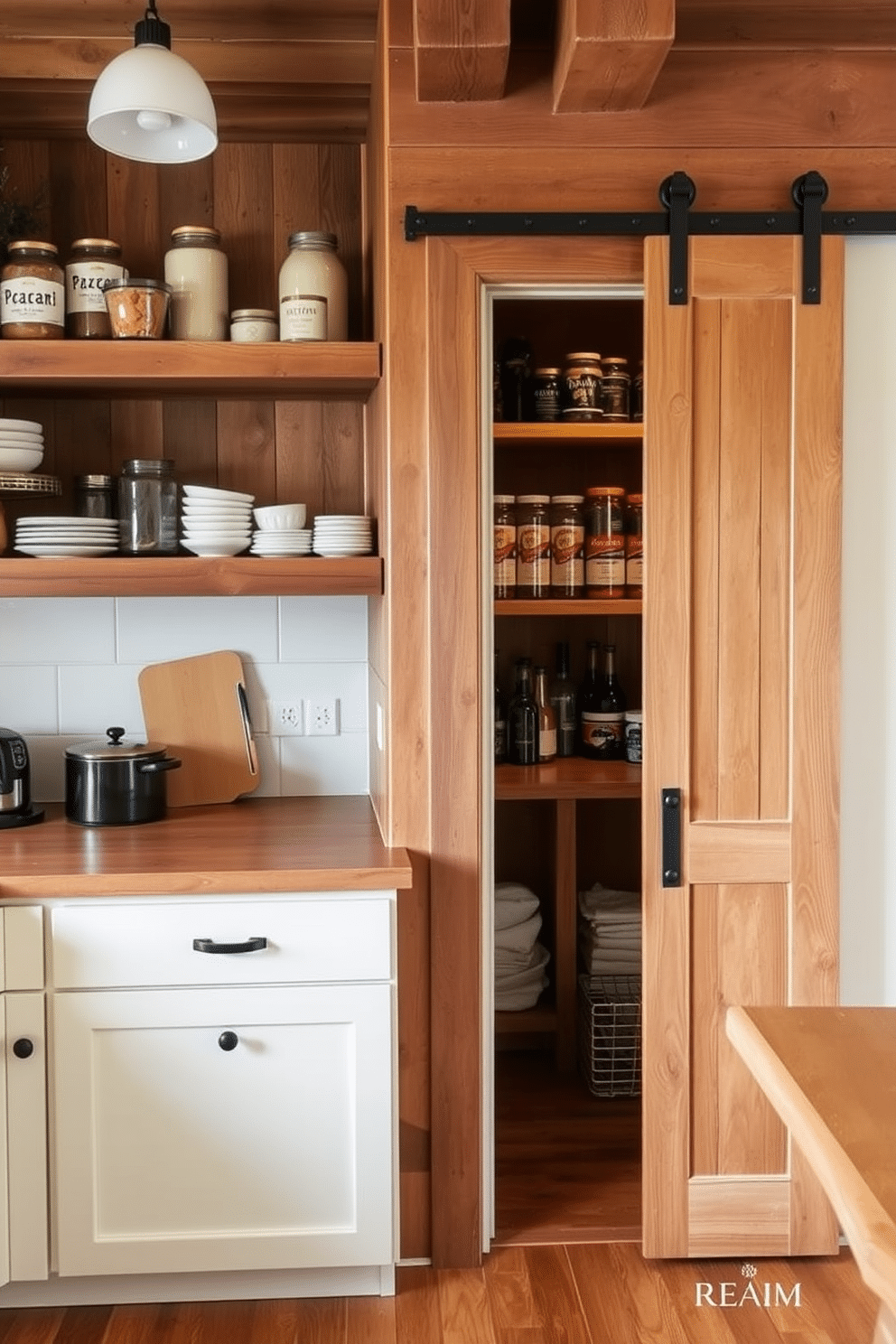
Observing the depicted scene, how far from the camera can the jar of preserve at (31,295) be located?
2664 mm

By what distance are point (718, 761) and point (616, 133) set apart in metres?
1.20

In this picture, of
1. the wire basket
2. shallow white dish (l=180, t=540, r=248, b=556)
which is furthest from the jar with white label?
the wire basket

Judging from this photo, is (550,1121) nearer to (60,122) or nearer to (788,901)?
(788,901)

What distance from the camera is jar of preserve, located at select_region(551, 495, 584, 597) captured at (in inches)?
142

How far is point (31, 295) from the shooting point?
8.75ft

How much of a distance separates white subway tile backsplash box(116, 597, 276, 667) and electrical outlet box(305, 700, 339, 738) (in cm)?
21

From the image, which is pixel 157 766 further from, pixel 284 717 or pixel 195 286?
pixel 195 286

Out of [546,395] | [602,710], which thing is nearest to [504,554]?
[546,395]

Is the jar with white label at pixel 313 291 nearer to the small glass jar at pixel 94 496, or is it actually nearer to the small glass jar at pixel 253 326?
the small glass jar at pixel 253 326

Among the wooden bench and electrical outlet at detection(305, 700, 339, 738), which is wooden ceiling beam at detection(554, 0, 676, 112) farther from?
the wooden bench

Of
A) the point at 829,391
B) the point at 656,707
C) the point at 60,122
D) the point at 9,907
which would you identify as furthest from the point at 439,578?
the point at 60,122

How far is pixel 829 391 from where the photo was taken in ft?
8.32

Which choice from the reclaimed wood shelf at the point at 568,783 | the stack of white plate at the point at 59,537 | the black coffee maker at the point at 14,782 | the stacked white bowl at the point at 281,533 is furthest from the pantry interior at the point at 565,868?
the black coffee maker at the point at 14,782

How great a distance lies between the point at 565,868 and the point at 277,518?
1369 mm
